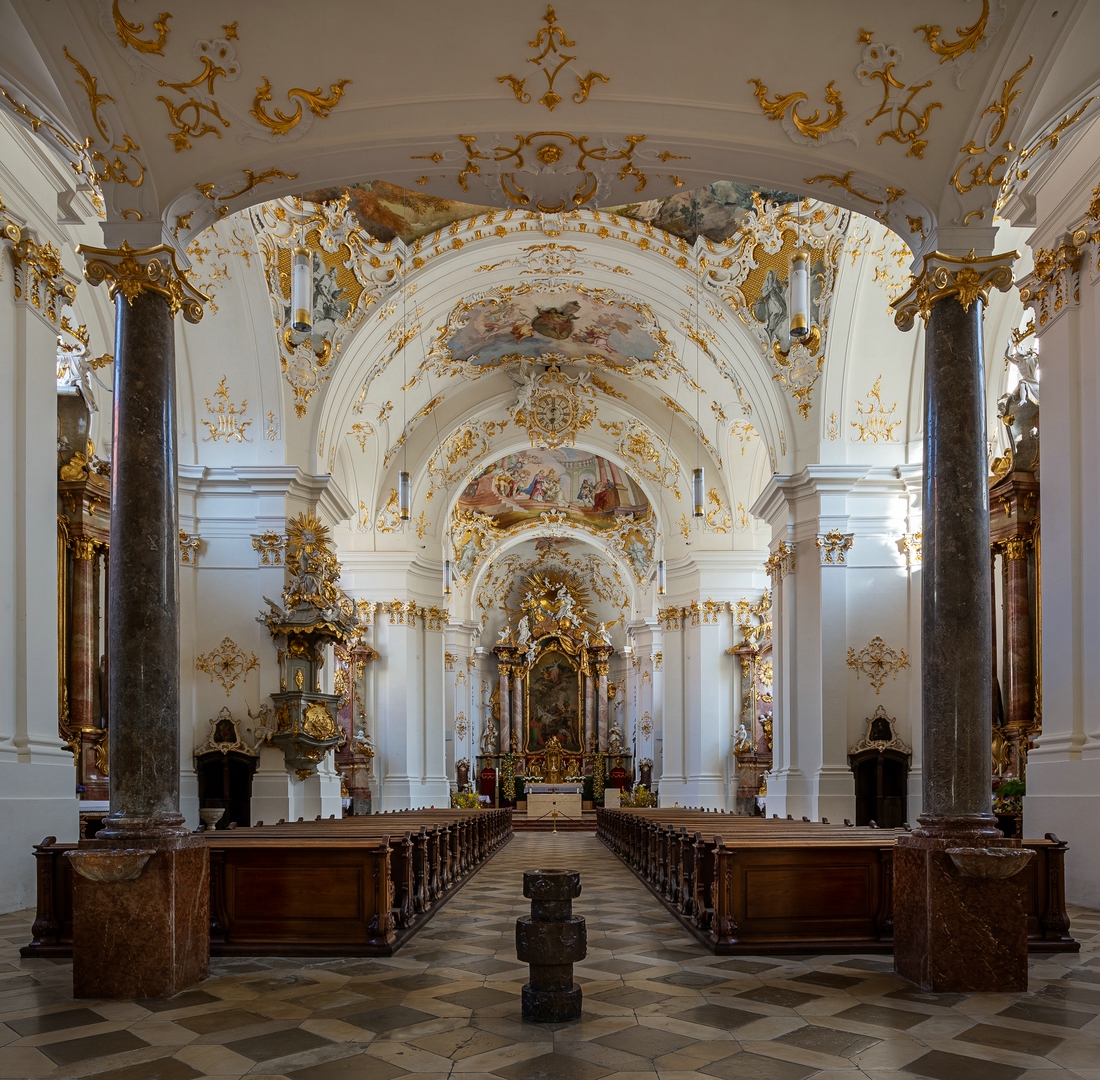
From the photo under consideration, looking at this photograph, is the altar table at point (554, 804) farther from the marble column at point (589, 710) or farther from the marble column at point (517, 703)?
the marble column at point (517, 703)

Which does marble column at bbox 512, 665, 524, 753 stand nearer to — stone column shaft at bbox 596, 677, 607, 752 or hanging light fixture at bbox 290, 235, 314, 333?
stone column shaft at bbox 596, 677, 607, 752

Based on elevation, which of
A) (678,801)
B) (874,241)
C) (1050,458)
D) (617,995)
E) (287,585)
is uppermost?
(874,241)

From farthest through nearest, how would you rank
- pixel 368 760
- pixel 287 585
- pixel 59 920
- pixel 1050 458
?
pixel 368 760 < pixel 287 585 < pixel 1050 458 < pixel 59 920

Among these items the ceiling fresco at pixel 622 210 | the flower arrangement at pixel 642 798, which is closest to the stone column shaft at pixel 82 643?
the ceiling fresco at pixel 622 210

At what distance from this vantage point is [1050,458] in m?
9.83

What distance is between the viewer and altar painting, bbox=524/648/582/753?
1323 inches

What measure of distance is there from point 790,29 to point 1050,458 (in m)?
5.07

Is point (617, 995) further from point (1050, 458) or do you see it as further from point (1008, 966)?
point (1050, 458)

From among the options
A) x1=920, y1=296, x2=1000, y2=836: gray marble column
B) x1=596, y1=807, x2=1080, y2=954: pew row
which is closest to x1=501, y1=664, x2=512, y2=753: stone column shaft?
x1=596, y1=807, x2=1080, y2=954: pew row

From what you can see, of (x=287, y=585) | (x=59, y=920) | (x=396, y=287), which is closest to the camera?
(x=59, y=920)

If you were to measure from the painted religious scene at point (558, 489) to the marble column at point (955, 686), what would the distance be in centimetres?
1995

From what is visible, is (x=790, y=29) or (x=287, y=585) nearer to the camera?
(x=790, y=29)

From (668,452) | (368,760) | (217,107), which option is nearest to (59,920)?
(217,107)

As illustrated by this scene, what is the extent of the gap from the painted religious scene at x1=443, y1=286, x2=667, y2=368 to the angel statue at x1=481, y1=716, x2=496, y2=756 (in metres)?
15.1
